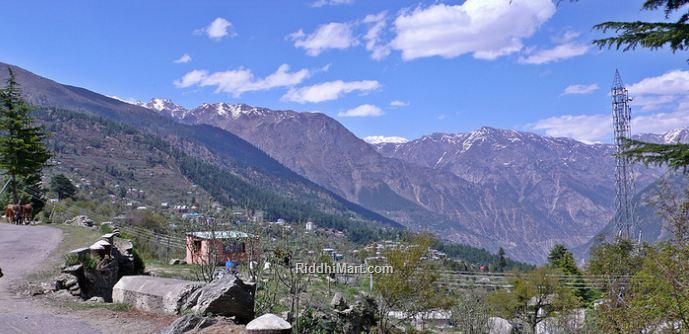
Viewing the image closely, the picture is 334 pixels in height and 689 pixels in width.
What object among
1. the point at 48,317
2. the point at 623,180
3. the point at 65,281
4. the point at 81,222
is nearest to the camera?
the point at 48,317

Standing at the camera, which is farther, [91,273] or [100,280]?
[100,280]

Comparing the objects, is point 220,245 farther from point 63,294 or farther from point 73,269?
point 63,294

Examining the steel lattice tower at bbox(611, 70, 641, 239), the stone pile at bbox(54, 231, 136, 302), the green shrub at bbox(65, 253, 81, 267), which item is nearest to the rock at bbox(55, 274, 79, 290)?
the stone pile at bbox(54, 231, 136, 302)

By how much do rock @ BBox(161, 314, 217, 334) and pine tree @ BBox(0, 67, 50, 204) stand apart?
25.1m

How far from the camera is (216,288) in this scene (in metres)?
10.5

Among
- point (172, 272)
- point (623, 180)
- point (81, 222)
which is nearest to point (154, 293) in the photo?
point (172, 272)

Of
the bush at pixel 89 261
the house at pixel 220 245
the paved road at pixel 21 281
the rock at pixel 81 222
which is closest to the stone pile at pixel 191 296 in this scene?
the paved road at pixel 21 281

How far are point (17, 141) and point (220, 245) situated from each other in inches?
825

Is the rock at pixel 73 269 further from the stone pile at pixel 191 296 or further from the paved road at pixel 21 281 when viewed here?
the stone pile at pixel 191 296

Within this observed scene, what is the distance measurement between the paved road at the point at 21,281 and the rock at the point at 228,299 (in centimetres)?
202

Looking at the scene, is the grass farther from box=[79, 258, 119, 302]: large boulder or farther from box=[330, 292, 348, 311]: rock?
box=[330, 292, 348, 311]: rock

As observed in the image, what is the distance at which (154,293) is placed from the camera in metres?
11.7

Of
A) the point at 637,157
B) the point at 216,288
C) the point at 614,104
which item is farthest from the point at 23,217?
the point at 614,104

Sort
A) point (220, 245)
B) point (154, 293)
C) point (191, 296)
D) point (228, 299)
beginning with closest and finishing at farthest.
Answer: point (228, 299)
point (191, 296)
point (154, 293)
point (220, 245)
